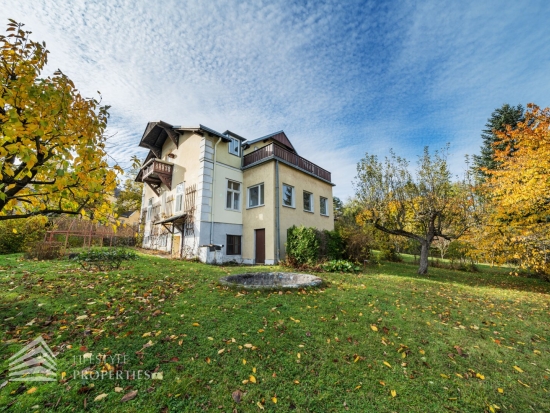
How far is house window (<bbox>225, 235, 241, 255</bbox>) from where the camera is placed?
14205 millimetres

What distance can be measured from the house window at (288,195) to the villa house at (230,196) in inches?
2.5

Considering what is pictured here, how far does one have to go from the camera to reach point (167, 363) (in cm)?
311

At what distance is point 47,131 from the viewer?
10.5ft

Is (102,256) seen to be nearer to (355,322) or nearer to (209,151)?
(209,151)

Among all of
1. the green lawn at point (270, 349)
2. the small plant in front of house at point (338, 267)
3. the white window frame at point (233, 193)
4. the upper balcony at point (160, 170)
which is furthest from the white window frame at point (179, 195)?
the small plant in front of house at point (338, 267)

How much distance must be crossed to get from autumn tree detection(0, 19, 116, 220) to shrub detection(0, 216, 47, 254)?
11.9 meters

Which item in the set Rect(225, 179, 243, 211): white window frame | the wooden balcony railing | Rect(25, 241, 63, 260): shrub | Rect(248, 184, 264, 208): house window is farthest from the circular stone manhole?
the wooden balcony railing

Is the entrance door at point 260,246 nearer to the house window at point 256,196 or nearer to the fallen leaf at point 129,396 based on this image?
the house window at point 256,196

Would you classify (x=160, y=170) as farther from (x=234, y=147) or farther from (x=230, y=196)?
(x=230, y=196)

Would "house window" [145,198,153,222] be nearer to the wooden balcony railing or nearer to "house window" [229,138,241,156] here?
the wooden balcony railing

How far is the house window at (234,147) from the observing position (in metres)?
15.6

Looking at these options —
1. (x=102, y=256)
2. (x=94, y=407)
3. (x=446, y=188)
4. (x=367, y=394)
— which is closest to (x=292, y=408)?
(x=367, y=394)

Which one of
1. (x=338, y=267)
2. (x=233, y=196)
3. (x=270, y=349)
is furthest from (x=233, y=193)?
(x=270, y=349)

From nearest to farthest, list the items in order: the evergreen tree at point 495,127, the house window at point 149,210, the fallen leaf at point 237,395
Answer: the fallen leaf at point 237,395, the house window at point 149,210, the evergreen tree at point 495,127
